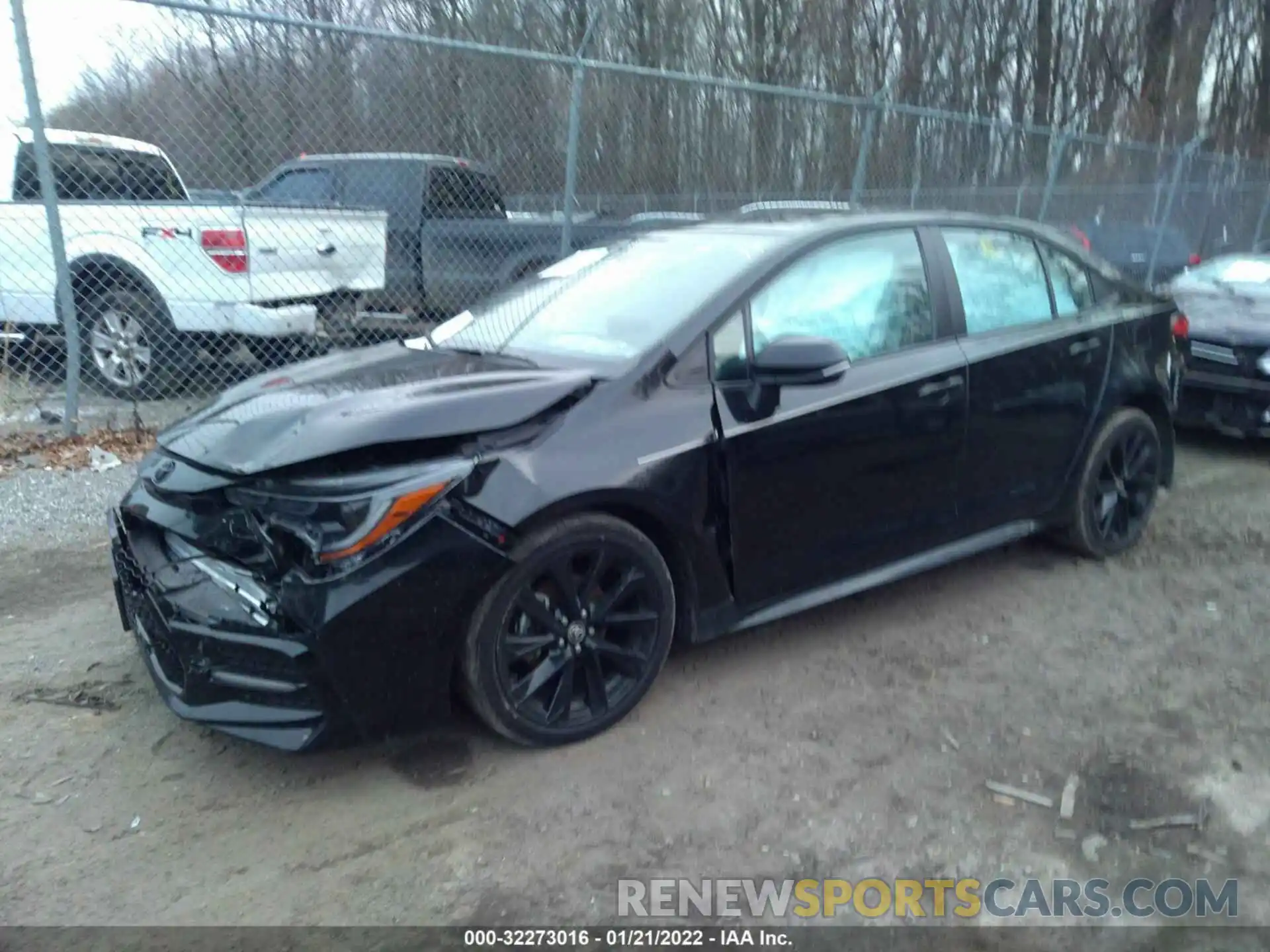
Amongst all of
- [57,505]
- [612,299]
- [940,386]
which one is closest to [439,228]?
[57,505]

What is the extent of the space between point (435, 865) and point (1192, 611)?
351 cm

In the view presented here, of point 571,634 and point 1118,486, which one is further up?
point 571,634

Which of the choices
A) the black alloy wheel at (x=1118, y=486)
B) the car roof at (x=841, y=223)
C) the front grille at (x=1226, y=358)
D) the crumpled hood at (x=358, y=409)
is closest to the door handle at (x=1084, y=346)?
the black alloy wheel at (x=1118, y=486)

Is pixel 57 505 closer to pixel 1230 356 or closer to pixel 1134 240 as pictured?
pixel 1230 356

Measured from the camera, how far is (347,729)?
3078 mm

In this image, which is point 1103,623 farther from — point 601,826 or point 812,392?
point 601,826

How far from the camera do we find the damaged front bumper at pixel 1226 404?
7.14 metres

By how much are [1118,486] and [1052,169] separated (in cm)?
758

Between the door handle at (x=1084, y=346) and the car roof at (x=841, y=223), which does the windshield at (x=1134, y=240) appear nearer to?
the door handle at (x=1084, y=346)

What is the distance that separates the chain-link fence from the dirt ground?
282 cm

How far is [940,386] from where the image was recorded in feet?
14.0

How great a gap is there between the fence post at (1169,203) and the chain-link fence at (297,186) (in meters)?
6.05

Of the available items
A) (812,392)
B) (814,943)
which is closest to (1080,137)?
(812,392)

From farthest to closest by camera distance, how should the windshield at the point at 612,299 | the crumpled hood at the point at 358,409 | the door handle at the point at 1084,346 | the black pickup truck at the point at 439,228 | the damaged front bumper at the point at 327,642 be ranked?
the black pickup truck at the point at 439,228, the door handle at the point at 1084,346, the windshield at the point at 612,299, the crumpled hood at the point at 358,409, the damaged front bumper at the point at 327,642
